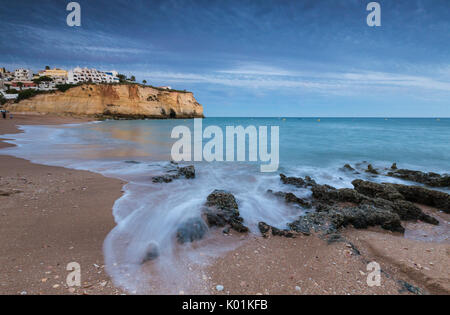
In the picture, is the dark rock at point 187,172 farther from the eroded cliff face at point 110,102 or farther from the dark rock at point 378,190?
the eroded cliff face at point 110,102

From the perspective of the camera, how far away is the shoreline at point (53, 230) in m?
2.47

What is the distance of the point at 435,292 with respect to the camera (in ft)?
8.87

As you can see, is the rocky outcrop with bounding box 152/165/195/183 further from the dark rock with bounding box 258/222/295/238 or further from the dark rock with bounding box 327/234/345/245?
the dark rock with bounding box 327/234/345/245

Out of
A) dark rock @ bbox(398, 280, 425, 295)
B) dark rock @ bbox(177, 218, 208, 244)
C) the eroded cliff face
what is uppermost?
the eroded cliff face

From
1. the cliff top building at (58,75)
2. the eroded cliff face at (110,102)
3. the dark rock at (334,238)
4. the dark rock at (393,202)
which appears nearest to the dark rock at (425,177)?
the dark rock at (393,202)

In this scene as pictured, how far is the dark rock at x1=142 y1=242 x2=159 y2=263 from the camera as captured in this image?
10.2 ft

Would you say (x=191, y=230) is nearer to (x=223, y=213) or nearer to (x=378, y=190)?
(x=223, y=213)

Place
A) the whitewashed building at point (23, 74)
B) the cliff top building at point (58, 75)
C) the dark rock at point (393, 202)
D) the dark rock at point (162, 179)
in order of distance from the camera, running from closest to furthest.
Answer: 1. the dark rock at point (393, 202)
2. the dark rock at point (162, 179)
3. the cliff top building at point (58, 75)
4. the whitewashed building at point (23, 74)

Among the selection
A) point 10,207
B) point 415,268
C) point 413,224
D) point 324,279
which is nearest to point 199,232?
point 324,279

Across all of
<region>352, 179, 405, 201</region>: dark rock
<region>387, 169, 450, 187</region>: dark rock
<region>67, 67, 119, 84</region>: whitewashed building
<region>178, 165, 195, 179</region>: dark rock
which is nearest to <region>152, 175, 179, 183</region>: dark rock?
<region>178, 165, 195, 179</region>: dark rock

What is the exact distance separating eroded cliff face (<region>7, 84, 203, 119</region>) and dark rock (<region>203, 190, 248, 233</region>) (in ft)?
184

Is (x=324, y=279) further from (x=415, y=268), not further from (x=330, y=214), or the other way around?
(x=330, y=214)

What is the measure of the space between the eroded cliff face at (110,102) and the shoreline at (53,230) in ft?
173

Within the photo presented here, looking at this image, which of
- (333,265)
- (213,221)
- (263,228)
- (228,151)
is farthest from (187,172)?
(228,151)
